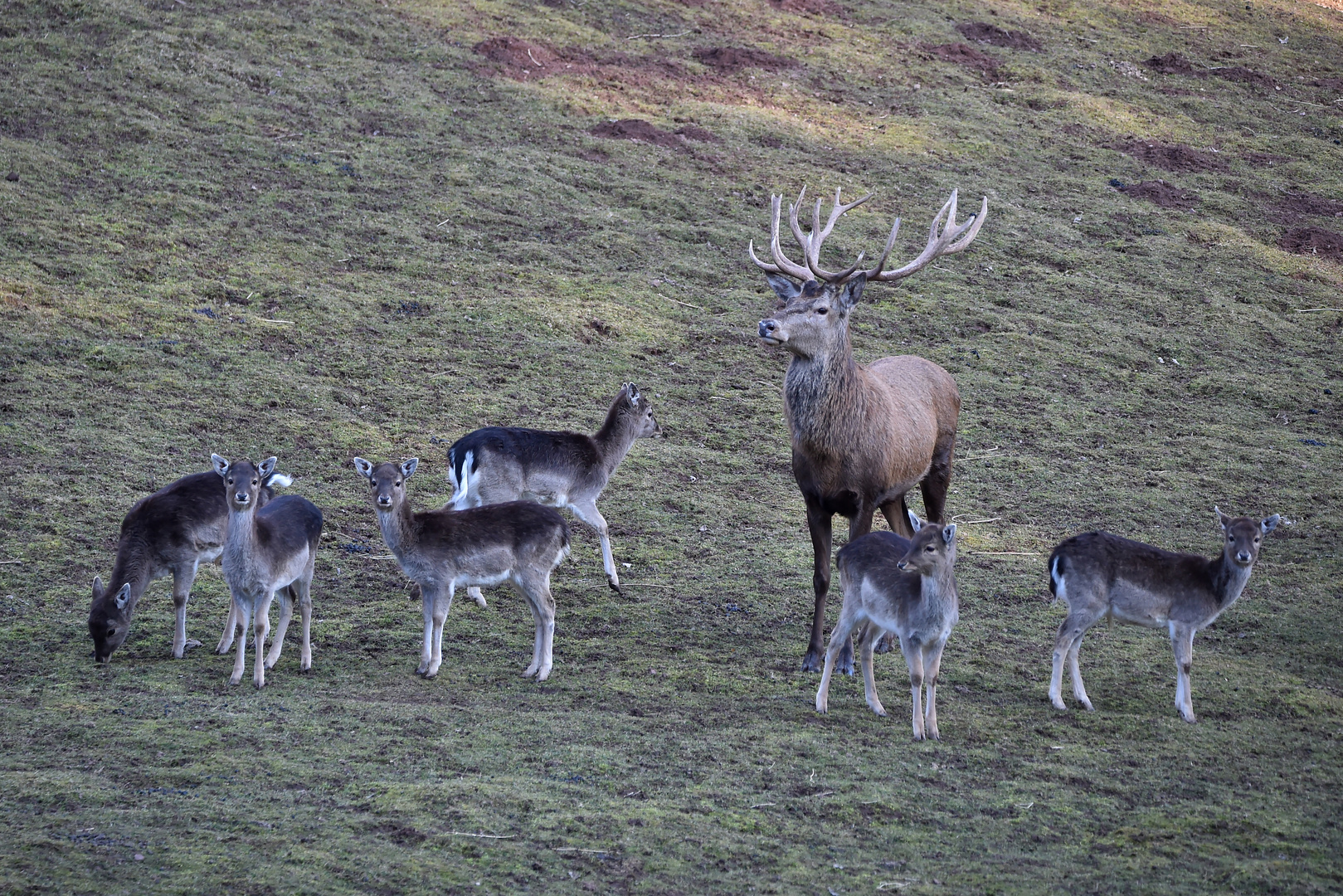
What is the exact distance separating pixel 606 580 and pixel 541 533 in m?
2.16

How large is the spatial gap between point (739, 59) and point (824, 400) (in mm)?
16323

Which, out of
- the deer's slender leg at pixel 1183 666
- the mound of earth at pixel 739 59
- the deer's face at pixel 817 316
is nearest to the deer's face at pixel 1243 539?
the deer's slender leg at pixel 1183 666

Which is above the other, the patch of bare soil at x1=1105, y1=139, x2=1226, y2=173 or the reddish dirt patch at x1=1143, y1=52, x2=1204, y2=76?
the reddish dirt patch at x1=1143, y1=52, x2=1204, y2=76

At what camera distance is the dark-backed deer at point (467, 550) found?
29.9 feet

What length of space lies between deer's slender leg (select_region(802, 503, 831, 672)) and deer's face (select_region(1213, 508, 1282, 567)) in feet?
9.30

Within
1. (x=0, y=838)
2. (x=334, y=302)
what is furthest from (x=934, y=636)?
(x=334, y=302)

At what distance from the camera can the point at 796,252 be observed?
17547 mm

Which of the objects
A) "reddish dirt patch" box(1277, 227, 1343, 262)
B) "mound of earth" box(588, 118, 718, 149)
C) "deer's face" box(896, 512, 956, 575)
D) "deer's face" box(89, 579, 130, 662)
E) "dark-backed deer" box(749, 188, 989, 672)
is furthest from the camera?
"reddish dirt patch" box(1277, 227, 1343, 262)

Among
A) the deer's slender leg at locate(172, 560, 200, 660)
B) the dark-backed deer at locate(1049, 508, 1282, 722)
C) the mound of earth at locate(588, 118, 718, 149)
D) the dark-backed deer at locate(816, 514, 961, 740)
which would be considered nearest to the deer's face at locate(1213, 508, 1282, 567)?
the dark-backed deer at locate(1049, 508, 1282, 722)

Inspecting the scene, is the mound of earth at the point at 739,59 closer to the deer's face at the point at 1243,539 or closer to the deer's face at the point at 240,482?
the deer's face at the point at 1243,539

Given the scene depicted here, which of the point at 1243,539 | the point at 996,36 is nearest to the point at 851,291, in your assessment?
the point at 1243,539

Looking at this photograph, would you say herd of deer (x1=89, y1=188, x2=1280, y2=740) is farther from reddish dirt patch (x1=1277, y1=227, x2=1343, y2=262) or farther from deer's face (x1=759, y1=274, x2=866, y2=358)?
reddish dirt patch (x1=1277, y1=227, x2=1343, y2=262)

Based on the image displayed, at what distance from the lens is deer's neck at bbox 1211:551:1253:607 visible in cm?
908

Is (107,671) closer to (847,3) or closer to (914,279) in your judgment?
(914,279)
